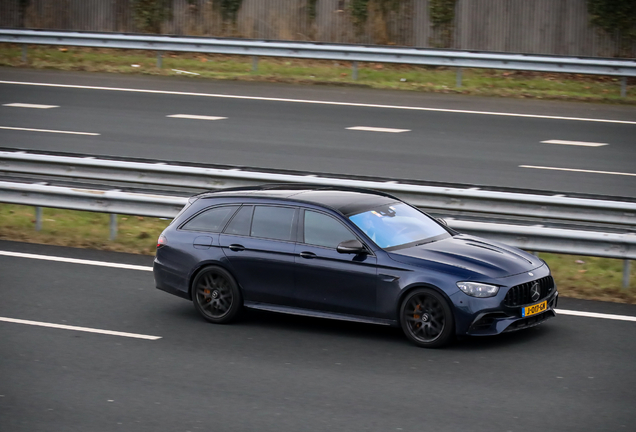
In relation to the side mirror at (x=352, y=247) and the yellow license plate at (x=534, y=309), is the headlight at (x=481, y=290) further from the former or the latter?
the side mirror at (x=352, y=247)

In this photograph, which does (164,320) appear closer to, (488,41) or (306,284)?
(306,284)

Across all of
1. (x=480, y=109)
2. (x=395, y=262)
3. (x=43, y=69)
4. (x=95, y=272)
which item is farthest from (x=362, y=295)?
(x=43, y=69)

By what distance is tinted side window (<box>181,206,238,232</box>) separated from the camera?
10.1 metres

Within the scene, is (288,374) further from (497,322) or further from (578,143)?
(578,143)

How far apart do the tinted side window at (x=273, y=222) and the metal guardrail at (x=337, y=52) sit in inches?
553

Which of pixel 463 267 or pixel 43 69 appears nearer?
pixel 463 267

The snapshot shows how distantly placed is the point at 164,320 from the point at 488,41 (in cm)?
1954

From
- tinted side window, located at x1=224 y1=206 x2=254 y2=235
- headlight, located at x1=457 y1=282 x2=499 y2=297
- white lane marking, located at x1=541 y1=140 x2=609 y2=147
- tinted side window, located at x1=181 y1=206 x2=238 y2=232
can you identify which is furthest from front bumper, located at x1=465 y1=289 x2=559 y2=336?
white lane marking, located at x1=541 y1=140 x2=609 y2=147

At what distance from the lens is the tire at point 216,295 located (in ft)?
32.3

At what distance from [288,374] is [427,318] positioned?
1.48 metres

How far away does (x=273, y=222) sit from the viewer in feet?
32.3

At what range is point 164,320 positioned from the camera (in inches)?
396

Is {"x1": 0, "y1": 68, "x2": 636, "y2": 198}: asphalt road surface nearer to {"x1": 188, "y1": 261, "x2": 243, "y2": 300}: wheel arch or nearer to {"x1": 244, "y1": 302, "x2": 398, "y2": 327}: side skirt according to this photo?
{"x1": 188, "y1": 261, "x2": 243, "y2": 300}: wheel arch

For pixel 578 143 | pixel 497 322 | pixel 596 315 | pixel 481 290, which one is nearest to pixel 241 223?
pixel 481 290
